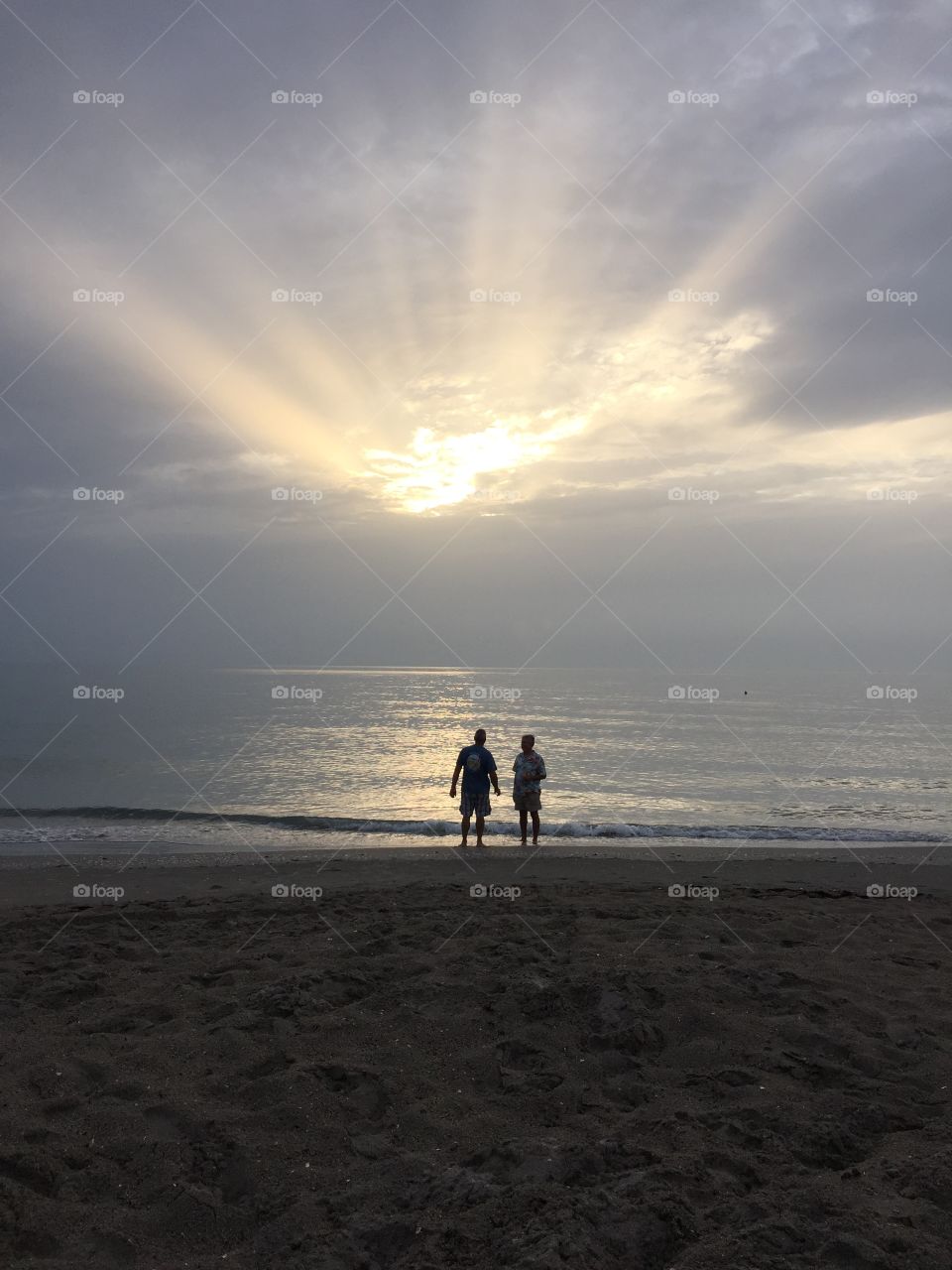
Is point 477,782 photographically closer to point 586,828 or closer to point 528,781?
point 528,781

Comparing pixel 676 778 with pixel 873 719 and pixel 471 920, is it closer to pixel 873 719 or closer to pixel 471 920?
pixel 471 920

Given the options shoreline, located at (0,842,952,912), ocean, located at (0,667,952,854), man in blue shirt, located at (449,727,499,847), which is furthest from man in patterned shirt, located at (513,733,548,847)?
ocean, located at (0,667,952,854)

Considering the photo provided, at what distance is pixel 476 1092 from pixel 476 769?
10418 millimetres

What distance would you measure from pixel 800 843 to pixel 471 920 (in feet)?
34.4

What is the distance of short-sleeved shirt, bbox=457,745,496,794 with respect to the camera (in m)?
14.8

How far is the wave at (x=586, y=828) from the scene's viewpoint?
16.7m

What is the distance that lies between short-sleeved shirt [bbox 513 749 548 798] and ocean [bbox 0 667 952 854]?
1.50 metres

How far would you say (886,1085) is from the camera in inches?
173

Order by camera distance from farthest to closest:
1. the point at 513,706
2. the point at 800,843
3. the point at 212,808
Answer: the point at 513,706
the point at 212,808
the point at 800,843

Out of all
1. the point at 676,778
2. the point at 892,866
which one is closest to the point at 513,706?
the point at 676,778

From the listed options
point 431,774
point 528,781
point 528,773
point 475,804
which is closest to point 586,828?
point 528,781

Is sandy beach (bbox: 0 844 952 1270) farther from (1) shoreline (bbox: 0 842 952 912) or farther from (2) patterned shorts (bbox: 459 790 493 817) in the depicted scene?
(2) patterned shorts (bbox: 459 790 493 817)

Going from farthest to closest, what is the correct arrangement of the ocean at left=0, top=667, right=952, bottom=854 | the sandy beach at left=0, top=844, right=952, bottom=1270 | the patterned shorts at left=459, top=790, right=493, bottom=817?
the ocean at left=0, top=667, right=952, bottom=854 < the patterned shorts at left=459, top=790, right=493, bottom=817 < the sandy beach at left=0, top=844, right=952, bottom=1270

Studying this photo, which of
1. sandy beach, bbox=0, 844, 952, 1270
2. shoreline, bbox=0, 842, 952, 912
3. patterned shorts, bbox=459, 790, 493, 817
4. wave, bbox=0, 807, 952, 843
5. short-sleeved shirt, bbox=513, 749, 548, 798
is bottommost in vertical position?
sandy beach, bbox=0, 844, 952, 1270
